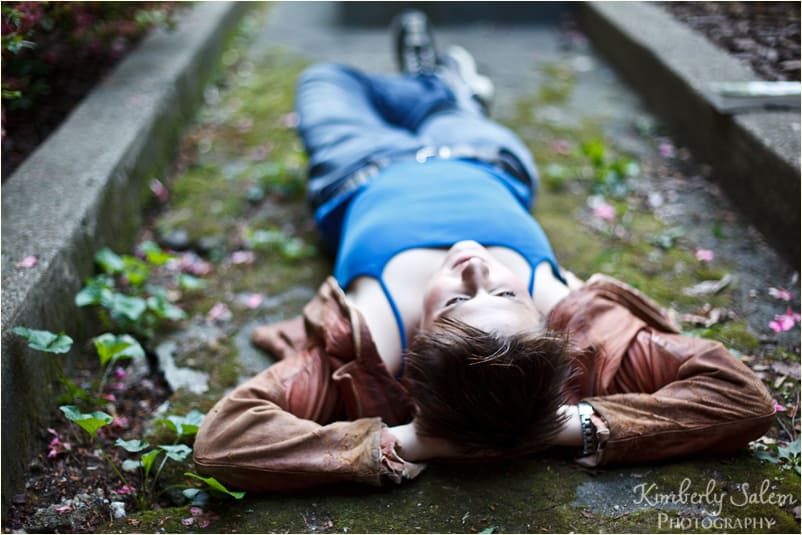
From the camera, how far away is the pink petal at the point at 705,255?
2.89 metres

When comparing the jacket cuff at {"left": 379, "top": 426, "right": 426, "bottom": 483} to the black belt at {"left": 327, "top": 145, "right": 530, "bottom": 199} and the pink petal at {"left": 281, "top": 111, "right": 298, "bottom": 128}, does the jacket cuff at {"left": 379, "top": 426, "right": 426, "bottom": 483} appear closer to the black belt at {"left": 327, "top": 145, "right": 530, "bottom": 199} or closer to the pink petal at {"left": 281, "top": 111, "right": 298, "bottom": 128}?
the black belt at {"left": 327, "top": 145, "right": 530, "bottom": 199}

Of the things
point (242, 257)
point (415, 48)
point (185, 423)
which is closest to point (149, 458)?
point (185, 423)

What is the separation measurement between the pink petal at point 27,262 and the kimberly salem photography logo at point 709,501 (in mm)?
1690

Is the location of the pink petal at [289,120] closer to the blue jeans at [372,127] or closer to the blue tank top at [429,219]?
the blue jeans at [372,127]

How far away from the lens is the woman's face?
190 centimetres

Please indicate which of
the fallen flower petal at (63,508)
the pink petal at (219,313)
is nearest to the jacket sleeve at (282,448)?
the fallen flower petal at (63,508)

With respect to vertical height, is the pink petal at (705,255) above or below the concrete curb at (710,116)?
below

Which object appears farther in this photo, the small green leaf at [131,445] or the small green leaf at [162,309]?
the small green leaf at [162,309]

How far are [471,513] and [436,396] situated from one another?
28cm

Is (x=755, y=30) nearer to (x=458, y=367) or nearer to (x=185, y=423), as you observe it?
(x=458, y=367)

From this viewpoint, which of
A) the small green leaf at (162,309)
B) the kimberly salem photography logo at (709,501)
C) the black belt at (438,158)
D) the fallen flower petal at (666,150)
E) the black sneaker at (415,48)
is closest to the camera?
the kimberly salem photography logo at (709,501)

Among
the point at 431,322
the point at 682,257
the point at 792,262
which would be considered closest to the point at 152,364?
the point at 431,322

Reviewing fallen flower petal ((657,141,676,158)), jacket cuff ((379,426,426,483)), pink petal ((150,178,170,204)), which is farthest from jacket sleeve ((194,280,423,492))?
fallen flower petal ((657,141,676,158))

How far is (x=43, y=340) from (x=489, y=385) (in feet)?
3.59
